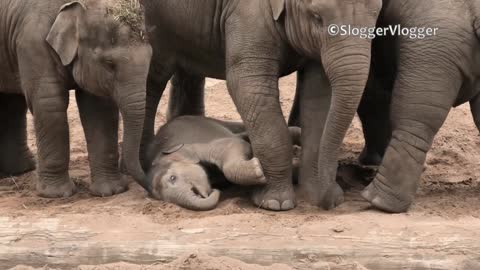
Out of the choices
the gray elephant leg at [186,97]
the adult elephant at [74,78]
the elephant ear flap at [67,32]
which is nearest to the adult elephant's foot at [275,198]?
the adult elephant at [74,78]

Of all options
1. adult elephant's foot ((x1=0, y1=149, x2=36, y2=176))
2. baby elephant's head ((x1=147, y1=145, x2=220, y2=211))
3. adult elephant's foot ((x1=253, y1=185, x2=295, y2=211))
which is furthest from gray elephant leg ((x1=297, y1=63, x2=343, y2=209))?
adult elephant's foot ((x1=0, y1=149, x2=36, y2=176))

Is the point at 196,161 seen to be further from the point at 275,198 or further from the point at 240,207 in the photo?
the point at 275,198

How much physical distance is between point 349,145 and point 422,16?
2.47 meters

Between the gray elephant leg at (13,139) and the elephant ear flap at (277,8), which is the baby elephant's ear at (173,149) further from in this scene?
the gray elephant leg at (13,139)

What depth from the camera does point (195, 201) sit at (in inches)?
210

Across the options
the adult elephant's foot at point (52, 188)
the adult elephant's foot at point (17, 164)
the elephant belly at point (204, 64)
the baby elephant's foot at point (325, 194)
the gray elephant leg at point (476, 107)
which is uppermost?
the gray elephant leg at point (476, 107)

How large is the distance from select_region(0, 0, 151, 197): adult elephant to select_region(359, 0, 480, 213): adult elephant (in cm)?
154

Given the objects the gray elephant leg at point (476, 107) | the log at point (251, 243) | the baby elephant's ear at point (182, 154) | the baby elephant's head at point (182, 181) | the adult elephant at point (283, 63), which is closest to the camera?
the log at point (251, 243)

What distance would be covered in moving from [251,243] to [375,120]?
2163mm

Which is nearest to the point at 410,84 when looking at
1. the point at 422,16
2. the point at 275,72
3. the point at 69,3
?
the point at 422,16

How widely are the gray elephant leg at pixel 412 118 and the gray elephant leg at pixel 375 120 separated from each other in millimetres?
821

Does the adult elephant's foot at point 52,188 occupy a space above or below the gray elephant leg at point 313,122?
below

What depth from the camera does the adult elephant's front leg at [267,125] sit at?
5.46m

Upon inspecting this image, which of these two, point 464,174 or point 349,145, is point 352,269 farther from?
point 349,145
